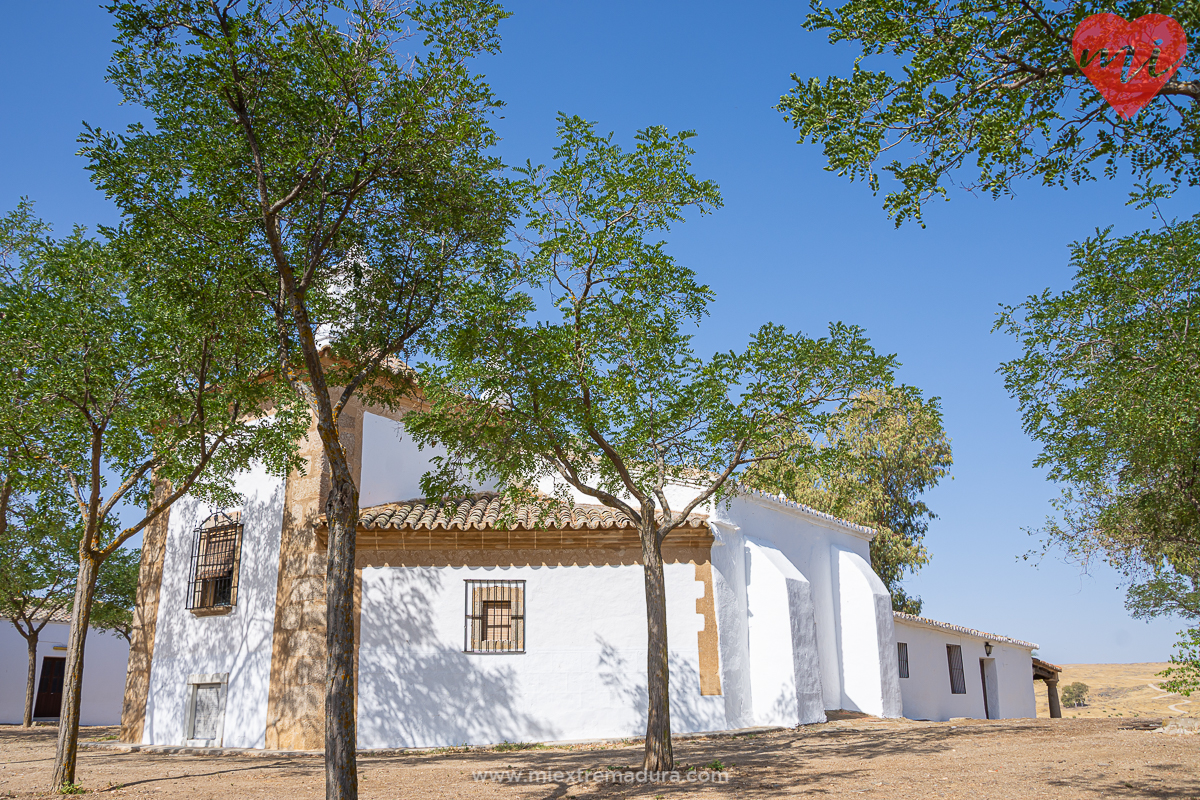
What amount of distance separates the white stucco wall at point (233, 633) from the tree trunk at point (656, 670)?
7499 millimetres

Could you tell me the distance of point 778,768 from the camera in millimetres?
9203

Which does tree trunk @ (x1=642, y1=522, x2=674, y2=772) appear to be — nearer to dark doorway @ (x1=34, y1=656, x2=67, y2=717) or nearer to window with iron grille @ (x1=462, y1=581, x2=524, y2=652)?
window with iron grille @ (x1=462, y1=581, x2=524, y2=652)

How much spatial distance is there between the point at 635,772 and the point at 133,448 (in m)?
7.42

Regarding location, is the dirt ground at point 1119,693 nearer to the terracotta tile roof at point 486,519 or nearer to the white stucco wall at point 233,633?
the terracotta tile roof at point 486,519

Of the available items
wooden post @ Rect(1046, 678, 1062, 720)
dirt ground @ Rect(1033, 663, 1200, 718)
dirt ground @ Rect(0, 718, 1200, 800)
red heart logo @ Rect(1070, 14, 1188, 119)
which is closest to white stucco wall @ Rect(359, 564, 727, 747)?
dirt ground @ Rect(0, 718, 1200, 800)

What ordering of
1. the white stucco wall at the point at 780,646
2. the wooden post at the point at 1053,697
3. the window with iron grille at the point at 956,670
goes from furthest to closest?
the wooden post at the point at 1053,697 → the window with iron grille at the point at 956,670 → the white stucco wall at the point at 780,646

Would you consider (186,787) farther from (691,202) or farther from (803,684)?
(803,684)

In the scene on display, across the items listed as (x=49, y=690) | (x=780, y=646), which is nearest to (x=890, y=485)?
(x=780, y=646)

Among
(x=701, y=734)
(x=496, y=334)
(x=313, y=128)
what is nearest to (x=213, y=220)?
(x=313, y=128)

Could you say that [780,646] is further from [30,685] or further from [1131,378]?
[30,685]

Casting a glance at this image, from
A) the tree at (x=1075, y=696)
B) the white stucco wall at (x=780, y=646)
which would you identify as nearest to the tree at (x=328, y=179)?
the white stucco wall at (x=780, y=646)

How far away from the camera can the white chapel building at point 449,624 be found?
42.4ft

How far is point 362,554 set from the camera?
535 inches

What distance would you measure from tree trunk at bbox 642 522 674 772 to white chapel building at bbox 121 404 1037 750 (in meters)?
3.60
